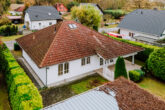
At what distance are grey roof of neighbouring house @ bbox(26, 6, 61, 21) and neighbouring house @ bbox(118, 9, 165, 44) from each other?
24.6 metres

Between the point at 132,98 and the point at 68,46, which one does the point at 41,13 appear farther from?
the point at 132,98

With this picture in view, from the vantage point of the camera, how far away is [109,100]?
8680 mm

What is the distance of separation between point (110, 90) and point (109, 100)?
94 cm

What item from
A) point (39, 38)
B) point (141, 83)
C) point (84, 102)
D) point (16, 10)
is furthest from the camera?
point (16, 10)

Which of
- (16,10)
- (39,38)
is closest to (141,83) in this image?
(39,38)

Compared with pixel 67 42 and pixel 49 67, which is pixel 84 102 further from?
pixel 67 42

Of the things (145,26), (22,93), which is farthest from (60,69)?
(145,26)

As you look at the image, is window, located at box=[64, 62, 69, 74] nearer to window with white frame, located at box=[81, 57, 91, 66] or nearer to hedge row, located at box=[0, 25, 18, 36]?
window with white frame, located at box=[81, 57, 91, 66]

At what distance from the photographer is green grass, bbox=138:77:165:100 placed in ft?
53.7

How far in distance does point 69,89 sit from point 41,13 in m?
40.0

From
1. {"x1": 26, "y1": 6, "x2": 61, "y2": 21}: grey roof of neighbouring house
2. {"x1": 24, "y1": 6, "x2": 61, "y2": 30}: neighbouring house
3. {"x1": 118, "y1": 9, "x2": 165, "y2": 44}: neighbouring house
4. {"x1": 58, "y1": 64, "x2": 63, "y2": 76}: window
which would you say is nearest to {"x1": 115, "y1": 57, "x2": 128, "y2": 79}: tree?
{"x1": 58, "y1": 64, "x2": 63, "y2": 76}: window

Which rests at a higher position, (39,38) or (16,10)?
(16,10)

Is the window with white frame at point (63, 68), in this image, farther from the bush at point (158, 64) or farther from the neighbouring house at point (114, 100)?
the bush at point (158, 64)

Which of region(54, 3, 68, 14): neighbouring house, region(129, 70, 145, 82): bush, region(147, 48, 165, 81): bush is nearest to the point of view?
region(147, 48, 165, 81): bush
